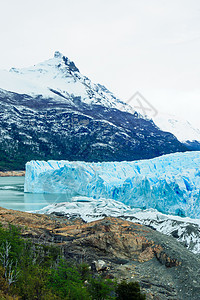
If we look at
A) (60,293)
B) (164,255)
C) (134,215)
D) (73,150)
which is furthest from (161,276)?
(73,150)

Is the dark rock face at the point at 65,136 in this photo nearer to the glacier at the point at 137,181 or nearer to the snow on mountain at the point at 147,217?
the glacier at the point at 137,181

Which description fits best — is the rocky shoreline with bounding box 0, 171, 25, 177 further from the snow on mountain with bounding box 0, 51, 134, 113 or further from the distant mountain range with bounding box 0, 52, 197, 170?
the snow on mountain with bounding box 0, 51, 134, 113

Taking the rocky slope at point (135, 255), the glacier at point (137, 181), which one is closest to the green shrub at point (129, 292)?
the rocky slope at point (135, 255)

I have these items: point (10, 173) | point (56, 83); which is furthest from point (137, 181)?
point (56, 83)

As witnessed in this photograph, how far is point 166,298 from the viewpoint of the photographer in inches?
358

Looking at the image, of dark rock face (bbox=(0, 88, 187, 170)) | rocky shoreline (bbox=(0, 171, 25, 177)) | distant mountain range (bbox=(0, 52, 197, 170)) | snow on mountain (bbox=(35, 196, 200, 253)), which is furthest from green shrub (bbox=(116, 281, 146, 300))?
dark rock face (bbox=(0, 88, 187, 170))

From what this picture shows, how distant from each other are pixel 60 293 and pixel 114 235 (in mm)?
5896

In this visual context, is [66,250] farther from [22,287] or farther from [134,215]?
[134,215]

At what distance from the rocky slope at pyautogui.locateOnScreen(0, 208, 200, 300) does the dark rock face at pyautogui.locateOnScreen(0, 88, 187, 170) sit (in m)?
65.0

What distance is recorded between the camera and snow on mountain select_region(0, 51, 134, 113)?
120750 mm

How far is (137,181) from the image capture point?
26.5m

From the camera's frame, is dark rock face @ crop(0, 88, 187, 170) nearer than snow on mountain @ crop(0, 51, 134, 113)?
Yes

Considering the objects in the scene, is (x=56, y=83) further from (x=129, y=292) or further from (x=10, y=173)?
(x=129, y=292)

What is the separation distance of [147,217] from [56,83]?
130893 mm
